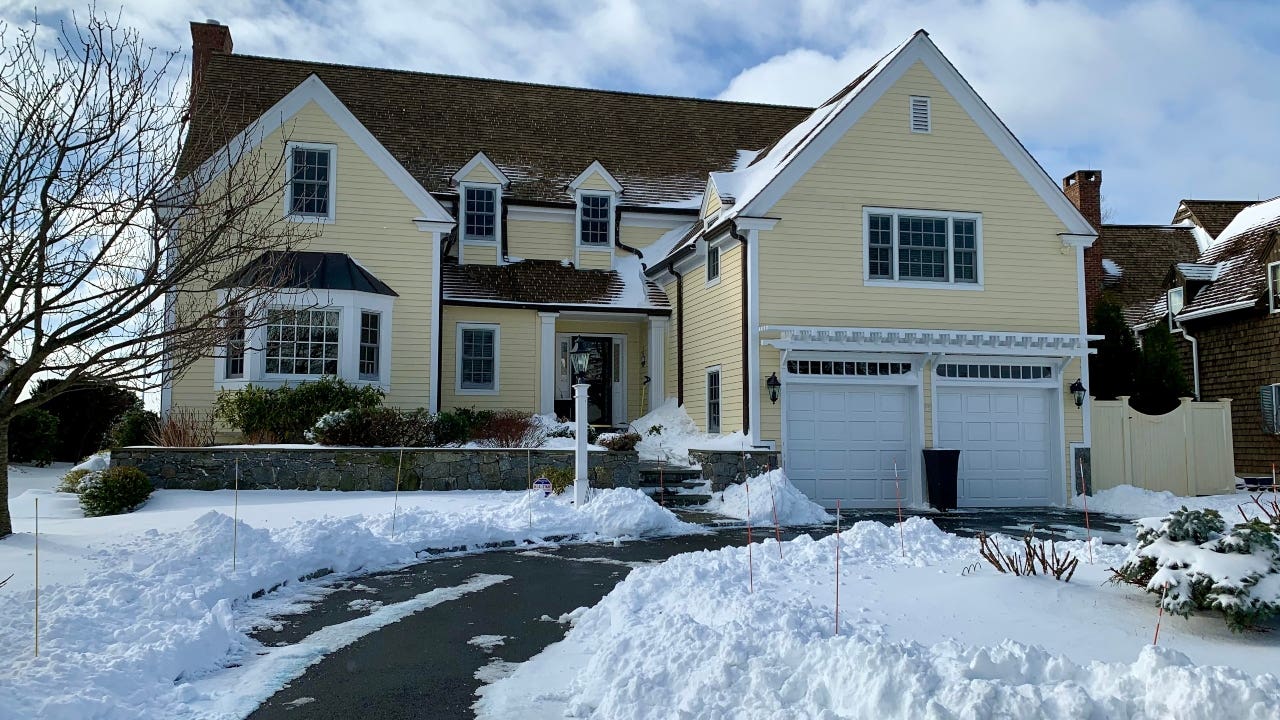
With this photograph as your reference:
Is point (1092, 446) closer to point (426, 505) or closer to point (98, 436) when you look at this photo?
point (426, 505)

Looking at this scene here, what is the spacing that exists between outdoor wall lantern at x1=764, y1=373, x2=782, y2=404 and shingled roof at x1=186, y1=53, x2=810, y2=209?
7346mm

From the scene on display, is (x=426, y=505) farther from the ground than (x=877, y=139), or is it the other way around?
(x=877, y=139)

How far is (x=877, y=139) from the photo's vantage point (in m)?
17.9

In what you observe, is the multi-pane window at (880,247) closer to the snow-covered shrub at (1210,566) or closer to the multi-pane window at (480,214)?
the multi-pane window at (480,214)

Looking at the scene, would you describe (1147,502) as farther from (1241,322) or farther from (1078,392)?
(1241,322)

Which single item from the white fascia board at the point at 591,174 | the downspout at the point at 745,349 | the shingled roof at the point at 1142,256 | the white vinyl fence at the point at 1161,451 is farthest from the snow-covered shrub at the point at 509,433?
the shingled roof at the point at 1142,256

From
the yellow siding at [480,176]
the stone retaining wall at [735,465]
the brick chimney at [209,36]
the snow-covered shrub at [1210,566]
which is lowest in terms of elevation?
the snow-covered shrub at [1210,566]

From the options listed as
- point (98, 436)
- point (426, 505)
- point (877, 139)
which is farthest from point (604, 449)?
point (98, 436)

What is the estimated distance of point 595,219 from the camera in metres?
21.9

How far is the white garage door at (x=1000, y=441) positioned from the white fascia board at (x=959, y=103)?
12.2 feet

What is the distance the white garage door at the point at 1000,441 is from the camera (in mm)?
17734

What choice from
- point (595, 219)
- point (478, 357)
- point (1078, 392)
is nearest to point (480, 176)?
point (595, 219)

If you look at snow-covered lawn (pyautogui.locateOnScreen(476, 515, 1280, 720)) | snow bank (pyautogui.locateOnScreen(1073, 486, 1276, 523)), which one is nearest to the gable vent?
snow bank (pyautogui.locateOnScreen(1073, 486, 1276, 523))

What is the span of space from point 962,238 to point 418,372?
435 inches
